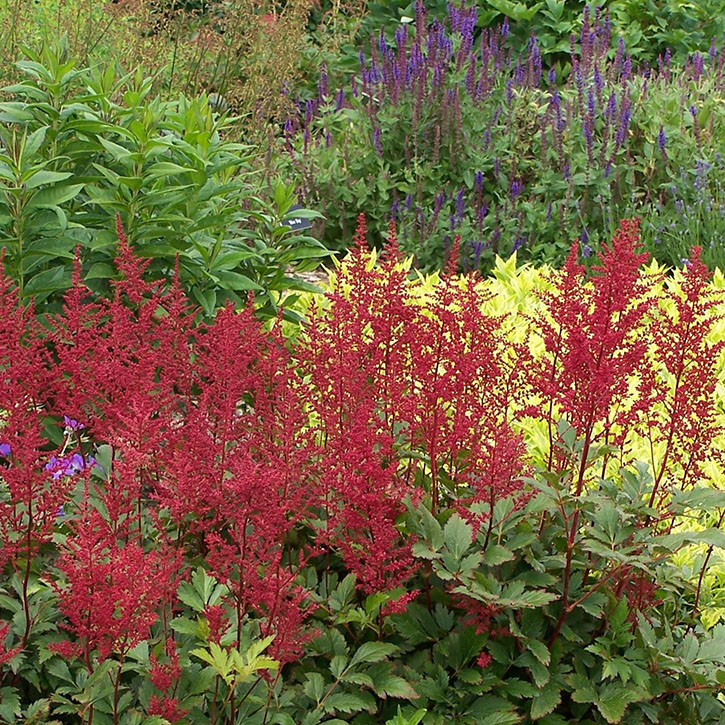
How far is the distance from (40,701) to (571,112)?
531 centimetres

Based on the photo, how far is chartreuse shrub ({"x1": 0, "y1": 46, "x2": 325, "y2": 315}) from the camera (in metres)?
3.26

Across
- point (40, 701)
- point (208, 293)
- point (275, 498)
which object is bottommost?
point (40, 701)

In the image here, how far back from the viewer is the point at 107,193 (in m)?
3.35

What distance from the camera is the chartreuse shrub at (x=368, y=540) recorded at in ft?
6.43

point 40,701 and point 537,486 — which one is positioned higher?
point 537,486

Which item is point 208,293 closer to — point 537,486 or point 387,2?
point 537,486

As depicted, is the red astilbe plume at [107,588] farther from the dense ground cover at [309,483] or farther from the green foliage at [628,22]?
the green foliage at [628,22]

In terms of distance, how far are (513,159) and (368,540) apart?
173 inches

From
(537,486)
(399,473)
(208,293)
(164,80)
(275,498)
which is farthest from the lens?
(164,80)

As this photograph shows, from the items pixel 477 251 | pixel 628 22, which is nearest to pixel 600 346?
pixel 477 251

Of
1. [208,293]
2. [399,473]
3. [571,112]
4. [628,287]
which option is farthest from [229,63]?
[628,287]

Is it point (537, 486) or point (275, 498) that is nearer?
point (275, 498)

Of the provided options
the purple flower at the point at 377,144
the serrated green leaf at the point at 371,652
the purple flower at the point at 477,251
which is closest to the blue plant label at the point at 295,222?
the purple flower at the point at 477,251

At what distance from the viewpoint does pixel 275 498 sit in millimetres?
1860
